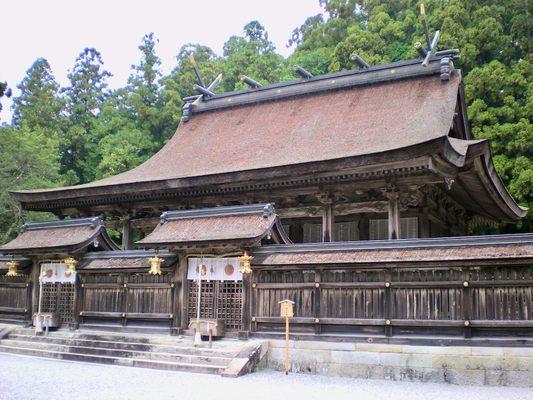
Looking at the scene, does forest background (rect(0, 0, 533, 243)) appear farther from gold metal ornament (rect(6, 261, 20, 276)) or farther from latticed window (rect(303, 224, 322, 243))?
latticed window (rect(303, 224, 322, 243))

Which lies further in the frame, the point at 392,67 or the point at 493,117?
the point at 493,117

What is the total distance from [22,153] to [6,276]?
1049 centimetres

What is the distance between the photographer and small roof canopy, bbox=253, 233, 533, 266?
10797 millimetres

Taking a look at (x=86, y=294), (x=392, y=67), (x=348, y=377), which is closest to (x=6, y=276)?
(x=86, y=294)

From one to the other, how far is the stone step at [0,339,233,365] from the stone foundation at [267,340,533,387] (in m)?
1.30

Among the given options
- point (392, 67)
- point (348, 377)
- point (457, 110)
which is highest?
point (392, 67)

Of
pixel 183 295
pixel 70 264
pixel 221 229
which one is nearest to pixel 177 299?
pixel 183 295

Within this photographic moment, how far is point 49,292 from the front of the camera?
16.6 meters

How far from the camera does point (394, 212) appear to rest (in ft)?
47.6

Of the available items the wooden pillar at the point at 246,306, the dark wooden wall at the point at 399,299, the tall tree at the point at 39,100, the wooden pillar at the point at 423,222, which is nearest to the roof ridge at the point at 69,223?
the wooden pillar at the point at 246,306

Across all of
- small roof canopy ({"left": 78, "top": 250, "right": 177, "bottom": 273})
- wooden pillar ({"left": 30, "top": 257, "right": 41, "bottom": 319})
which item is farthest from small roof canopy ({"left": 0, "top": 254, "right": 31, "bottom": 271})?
small roof canopy ({"left": 78, "top": 250, "right": 177, "bottom": 273})

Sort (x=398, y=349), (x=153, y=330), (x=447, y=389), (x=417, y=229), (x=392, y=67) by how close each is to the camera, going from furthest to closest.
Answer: (x=392, y=67) → (x=417, y=229) → (x=153, y=330) → (x=398, y=349) → (x=447, y=389)

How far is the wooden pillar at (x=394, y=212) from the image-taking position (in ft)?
47.1

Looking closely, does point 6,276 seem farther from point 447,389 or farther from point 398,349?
point 447,389
